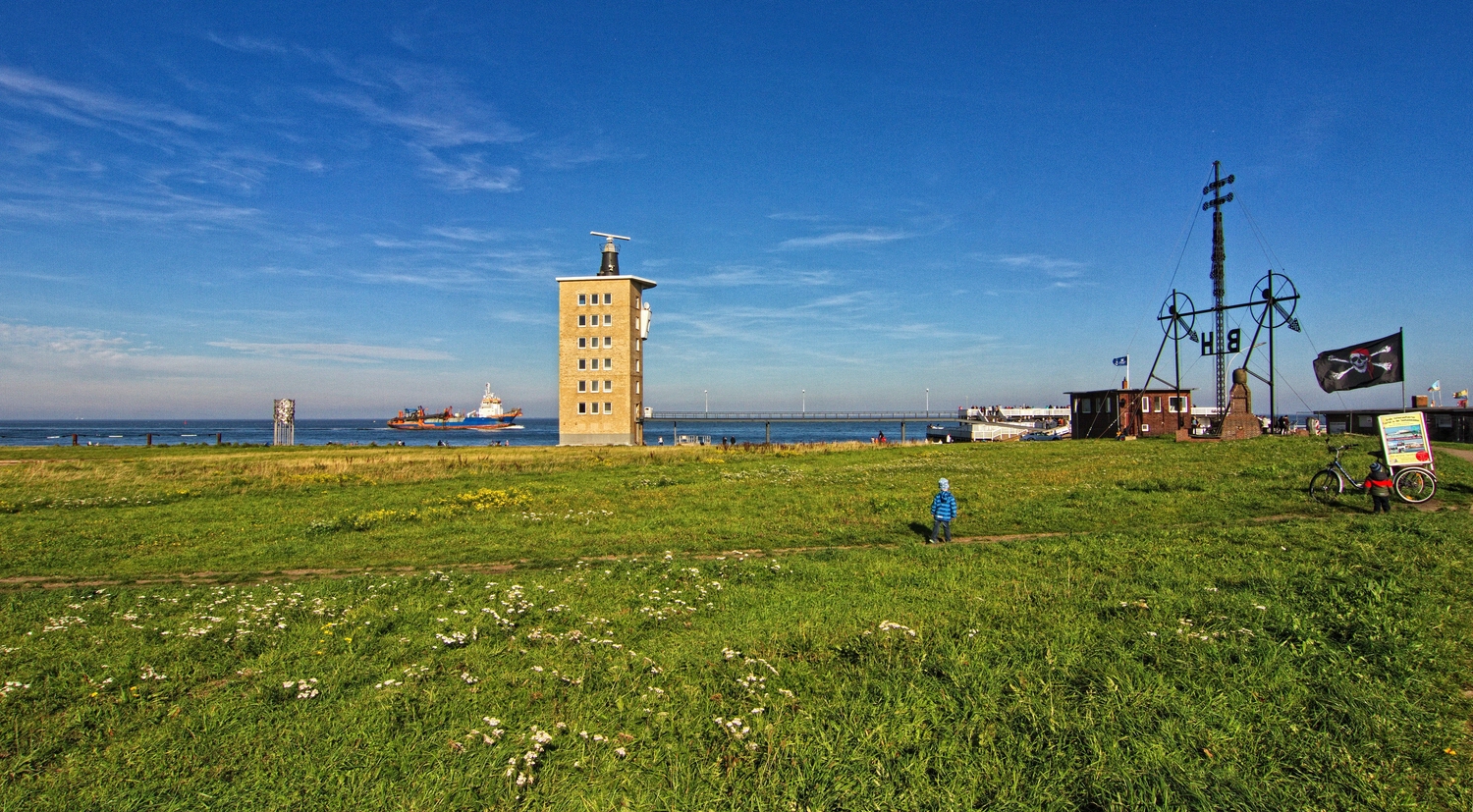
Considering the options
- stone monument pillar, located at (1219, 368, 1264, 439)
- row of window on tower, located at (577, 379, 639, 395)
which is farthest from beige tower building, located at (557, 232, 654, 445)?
stone monument pillar, located at (1219, 368, 1264, 439)

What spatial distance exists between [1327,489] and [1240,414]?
106ft

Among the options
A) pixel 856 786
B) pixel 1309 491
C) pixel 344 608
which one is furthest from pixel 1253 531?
pixel 344 608

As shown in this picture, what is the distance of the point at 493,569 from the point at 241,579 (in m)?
4.80

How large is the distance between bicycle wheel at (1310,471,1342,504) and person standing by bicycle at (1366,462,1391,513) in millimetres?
1815

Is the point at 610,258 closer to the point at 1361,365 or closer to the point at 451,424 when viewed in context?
the point at 1361,365

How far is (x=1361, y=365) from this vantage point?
3894 cm

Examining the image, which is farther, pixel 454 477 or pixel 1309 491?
pixel 454 477

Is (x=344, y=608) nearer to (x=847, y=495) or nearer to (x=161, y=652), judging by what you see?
(x=161, y=652)

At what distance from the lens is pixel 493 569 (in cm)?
1524

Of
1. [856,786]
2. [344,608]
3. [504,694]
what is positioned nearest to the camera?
[856,786]

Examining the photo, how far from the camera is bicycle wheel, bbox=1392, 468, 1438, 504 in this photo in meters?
20.3

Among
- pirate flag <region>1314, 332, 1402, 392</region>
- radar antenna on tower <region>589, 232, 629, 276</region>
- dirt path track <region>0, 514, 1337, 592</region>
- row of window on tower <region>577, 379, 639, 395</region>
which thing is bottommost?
dirt path track <region>0, 514, 1337, 592</region>

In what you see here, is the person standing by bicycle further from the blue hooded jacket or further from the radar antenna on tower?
the radar antenna on tower

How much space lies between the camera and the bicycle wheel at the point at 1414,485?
66.6 ft
